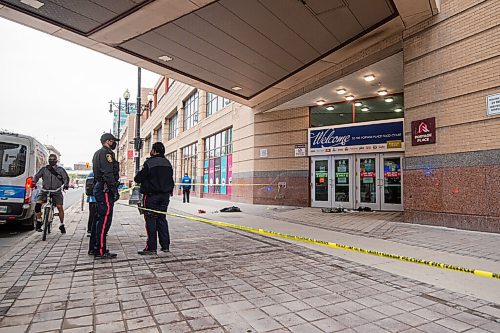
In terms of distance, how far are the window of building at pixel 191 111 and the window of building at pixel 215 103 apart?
2.53 metres

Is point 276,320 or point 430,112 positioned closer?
point 276,320

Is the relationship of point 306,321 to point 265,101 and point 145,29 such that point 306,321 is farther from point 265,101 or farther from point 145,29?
point 265,101

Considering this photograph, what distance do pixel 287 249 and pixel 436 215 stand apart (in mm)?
4626

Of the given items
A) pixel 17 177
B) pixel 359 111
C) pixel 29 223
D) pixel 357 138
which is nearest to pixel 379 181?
pixel 357 138

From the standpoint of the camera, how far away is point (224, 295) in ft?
11.9

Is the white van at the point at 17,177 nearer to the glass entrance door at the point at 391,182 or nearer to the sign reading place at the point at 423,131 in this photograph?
the sign reading place at the point at 423,131

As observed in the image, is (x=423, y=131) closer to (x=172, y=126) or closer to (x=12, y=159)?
(x=12, y=159)

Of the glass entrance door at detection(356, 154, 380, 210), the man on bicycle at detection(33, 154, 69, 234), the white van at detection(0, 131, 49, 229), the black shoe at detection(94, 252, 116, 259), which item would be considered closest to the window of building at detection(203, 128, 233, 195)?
the glass entrance door at detection(356, 154, 380, 210)

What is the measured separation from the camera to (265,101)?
15.6 metres

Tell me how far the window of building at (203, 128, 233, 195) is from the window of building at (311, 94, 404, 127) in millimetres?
6627

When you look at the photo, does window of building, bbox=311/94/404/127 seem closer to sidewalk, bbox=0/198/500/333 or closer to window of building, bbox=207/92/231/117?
window of building, bbox=207/92/231/117

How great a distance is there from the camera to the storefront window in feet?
87.1

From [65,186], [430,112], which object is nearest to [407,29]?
[430,112]

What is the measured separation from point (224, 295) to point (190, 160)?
24.9 m
